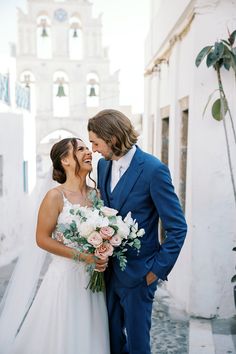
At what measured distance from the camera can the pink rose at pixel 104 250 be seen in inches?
111

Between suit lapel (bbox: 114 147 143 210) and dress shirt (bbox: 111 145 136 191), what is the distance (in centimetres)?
6

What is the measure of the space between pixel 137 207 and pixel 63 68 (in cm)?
2827

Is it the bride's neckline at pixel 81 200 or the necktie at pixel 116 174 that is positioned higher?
the necktie at pixel 116 174

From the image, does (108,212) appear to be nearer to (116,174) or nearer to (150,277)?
(116,174)

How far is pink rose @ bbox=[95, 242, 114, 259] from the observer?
9.29 feet

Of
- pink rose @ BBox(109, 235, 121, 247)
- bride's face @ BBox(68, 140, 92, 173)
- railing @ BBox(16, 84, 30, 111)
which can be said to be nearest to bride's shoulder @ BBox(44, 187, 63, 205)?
bride's face @ BBox(68, 140, 92, 173)

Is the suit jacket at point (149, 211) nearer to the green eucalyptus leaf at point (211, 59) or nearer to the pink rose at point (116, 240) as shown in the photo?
the pink rose at point (116, 240)

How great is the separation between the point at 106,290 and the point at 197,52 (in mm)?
3005

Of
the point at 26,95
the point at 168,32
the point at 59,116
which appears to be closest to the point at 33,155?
the point at 26,95

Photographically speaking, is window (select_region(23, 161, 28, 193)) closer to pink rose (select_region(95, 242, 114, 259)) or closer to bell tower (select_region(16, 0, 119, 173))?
pink rose (select_region(95, 242, 114, 259))

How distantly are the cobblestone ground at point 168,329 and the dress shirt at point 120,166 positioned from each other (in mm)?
2059

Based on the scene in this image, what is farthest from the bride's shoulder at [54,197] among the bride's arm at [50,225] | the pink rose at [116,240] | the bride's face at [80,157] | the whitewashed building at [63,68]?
the whitewashed building at [63,68]

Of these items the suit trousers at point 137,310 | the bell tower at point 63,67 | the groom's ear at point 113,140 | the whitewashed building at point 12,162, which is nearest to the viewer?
the groom's ear at point 113,140

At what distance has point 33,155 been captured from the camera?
14383 millimetres
